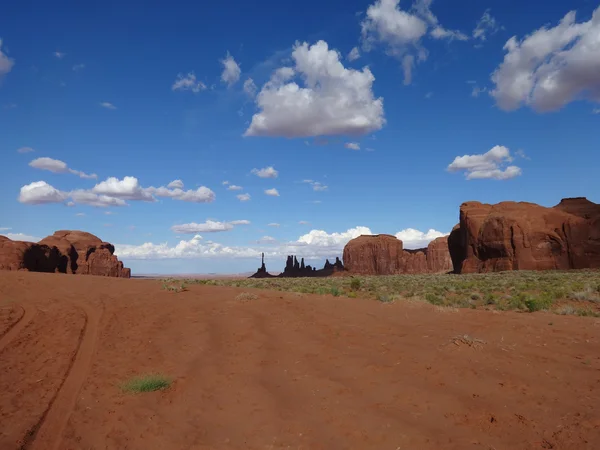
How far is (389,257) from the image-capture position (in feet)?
417

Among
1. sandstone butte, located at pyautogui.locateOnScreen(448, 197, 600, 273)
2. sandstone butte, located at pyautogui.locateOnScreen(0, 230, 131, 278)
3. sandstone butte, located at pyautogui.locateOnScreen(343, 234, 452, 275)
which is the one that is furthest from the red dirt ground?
sandstone butte, located at pyautogui.locateOnScreen(343, 234, 452, 275)

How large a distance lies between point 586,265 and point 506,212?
14.3m

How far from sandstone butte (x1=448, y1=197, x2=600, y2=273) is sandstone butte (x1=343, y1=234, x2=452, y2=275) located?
2184 inches

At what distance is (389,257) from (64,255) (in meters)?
91.9

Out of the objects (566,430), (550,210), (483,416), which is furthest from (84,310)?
(550,210)

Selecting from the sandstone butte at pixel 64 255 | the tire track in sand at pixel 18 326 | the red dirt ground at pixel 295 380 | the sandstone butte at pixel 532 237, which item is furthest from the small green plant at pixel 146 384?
the sandstone butte at pixel 64 255

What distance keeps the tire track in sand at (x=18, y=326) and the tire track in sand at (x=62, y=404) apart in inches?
61.4

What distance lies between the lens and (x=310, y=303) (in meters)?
15.1

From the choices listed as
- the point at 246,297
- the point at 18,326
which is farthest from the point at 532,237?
the point at 18,326

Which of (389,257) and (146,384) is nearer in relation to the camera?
(146,384)

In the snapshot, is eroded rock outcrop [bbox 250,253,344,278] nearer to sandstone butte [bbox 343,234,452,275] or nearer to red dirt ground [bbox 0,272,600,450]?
sandstone butte [bbox 343,234,452,275]

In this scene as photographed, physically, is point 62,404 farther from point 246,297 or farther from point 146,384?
point 246,297

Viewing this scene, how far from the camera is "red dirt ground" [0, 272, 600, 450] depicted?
5730 mm

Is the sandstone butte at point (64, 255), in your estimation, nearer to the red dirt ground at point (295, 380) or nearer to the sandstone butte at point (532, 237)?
the red dirt ground at point (295, 380)
